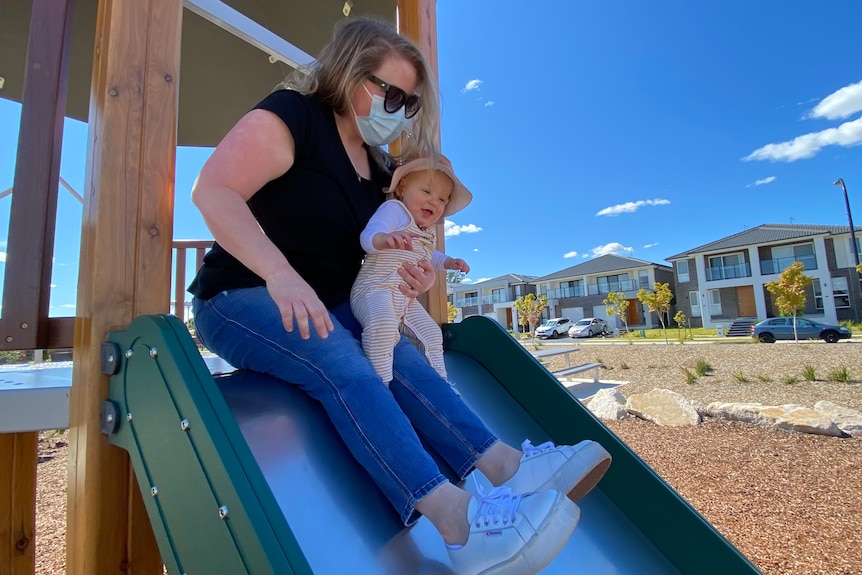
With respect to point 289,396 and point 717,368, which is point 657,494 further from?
point 717,368

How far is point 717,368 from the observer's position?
10352mm

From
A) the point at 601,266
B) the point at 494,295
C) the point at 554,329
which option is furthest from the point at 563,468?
the point at 494,295

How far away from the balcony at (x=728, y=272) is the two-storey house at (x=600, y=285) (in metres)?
5.10

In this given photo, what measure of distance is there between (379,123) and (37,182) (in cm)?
134

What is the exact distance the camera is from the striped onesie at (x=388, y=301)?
1.28 meters

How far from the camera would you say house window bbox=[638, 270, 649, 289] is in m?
36.6

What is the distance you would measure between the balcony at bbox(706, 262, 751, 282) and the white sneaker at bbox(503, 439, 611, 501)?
32.9 m

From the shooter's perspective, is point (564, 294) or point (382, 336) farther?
point (564, 294)

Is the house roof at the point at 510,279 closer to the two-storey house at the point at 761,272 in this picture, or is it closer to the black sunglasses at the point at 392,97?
the two-storey house at the point at 761,272

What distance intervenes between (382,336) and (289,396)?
0.29 metres

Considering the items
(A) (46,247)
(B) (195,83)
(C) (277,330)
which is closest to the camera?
(C) (277,330)

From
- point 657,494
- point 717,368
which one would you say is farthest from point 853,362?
point 657,494

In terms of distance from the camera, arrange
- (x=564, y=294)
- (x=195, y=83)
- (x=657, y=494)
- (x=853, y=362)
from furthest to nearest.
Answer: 1. (x=564, y=294)
2. (x=853, y=362)
3. (x=195, y=83)
4. (x=657, y=494)

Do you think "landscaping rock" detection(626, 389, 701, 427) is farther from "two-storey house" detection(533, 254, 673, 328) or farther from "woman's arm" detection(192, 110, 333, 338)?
"two-storey house" detection(533, 254, 673, 328)
